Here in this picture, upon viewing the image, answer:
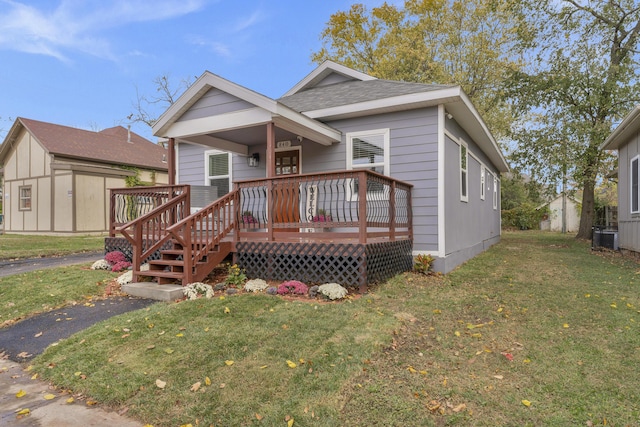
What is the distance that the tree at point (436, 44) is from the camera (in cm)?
1947

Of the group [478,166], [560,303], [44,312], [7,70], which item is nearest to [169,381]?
[44,312]

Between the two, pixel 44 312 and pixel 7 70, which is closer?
pixel 44 312

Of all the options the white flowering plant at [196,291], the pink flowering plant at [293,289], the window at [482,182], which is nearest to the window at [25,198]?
the white flowering plant at [196,291]

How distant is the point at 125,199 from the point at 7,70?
25.0 m

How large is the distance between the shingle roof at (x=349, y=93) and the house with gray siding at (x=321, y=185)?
0.15ft

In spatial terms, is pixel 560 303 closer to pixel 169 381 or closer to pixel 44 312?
pixel 169 381

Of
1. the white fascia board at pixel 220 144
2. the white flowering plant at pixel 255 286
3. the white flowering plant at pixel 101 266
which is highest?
the white fascia board at pixel 220 144

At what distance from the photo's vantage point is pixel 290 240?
5.90 m

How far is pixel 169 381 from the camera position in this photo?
2.89 meters

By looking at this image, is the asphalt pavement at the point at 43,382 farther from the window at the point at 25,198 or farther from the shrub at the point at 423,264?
the window at the point at 25,198

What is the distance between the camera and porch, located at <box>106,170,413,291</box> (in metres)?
5.34

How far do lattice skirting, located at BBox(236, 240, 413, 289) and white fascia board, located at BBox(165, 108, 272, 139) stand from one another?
6.88 feet

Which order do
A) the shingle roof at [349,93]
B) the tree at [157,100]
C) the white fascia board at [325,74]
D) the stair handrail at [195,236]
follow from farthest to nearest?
the tree at [157,100], the white fascia board at [325,74], the shingle roof at [349,93], the stair handrail at [195,236]

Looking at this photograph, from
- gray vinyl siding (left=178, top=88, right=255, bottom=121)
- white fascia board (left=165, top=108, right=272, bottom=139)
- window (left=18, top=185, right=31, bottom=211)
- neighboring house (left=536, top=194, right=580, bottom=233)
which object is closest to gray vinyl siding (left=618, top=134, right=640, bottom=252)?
white fascia board (left=165, top=108, right=272, bottom=139)
